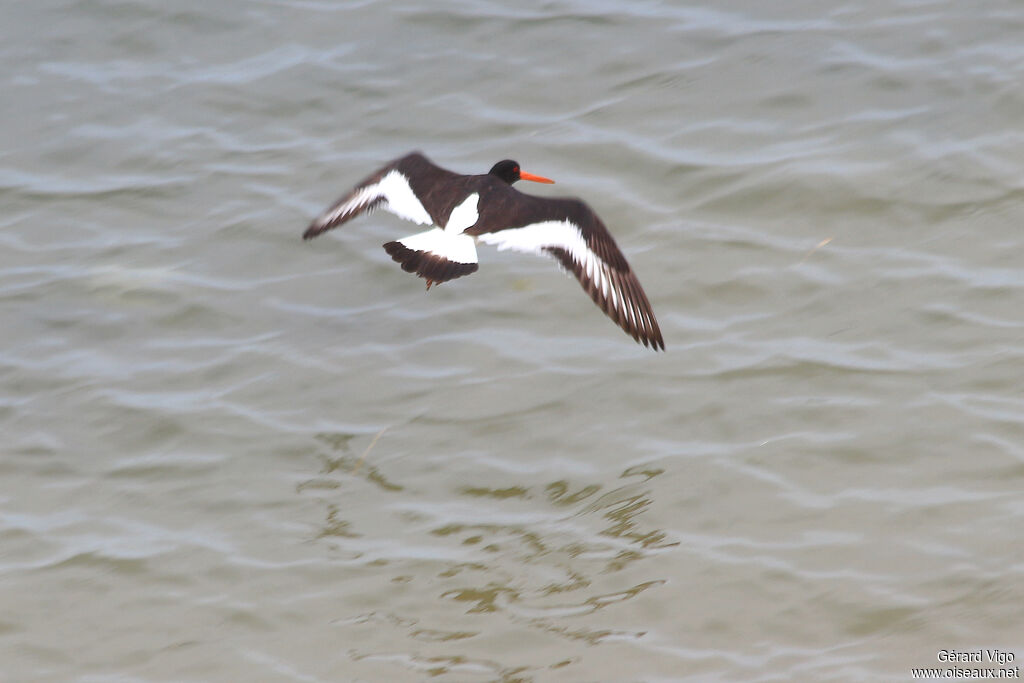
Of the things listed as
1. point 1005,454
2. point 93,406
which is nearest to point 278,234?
point 93,406

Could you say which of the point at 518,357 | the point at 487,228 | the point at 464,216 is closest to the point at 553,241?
the point at 487,228

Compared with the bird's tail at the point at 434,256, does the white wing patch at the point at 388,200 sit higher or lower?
higher

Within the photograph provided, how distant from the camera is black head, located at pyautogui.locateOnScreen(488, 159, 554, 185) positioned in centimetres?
718

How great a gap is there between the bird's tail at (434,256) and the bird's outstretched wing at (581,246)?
26 cm

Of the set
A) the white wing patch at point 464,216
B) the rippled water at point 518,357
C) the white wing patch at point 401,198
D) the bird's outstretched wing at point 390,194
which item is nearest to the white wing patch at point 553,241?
the white wing patch at point 464,216

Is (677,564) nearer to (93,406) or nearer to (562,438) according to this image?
(562,438)

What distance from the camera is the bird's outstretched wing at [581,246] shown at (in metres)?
5.94

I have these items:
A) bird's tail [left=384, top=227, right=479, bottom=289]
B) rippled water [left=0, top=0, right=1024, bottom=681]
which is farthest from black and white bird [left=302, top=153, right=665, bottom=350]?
rippled water [left=0, top=0, right=1024, bottom=681]

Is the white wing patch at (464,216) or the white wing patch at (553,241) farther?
the white wing patch at (464,216)

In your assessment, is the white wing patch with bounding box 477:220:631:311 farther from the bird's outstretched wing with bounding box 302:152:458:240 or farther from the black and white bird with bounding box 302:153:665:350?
the bird's outstretched wing with bounding box 302:152:458:240

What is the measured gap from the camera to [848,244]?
675 cm

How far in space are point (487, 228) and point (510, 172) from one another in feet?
3.11

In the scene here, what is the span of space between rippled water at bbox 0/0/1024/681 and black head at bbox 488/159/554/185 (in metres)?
0.44

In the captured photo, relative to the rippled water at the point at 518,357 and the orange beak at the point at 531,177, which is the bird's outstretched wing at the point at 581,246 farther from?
the orange beak at the point at 531,177
